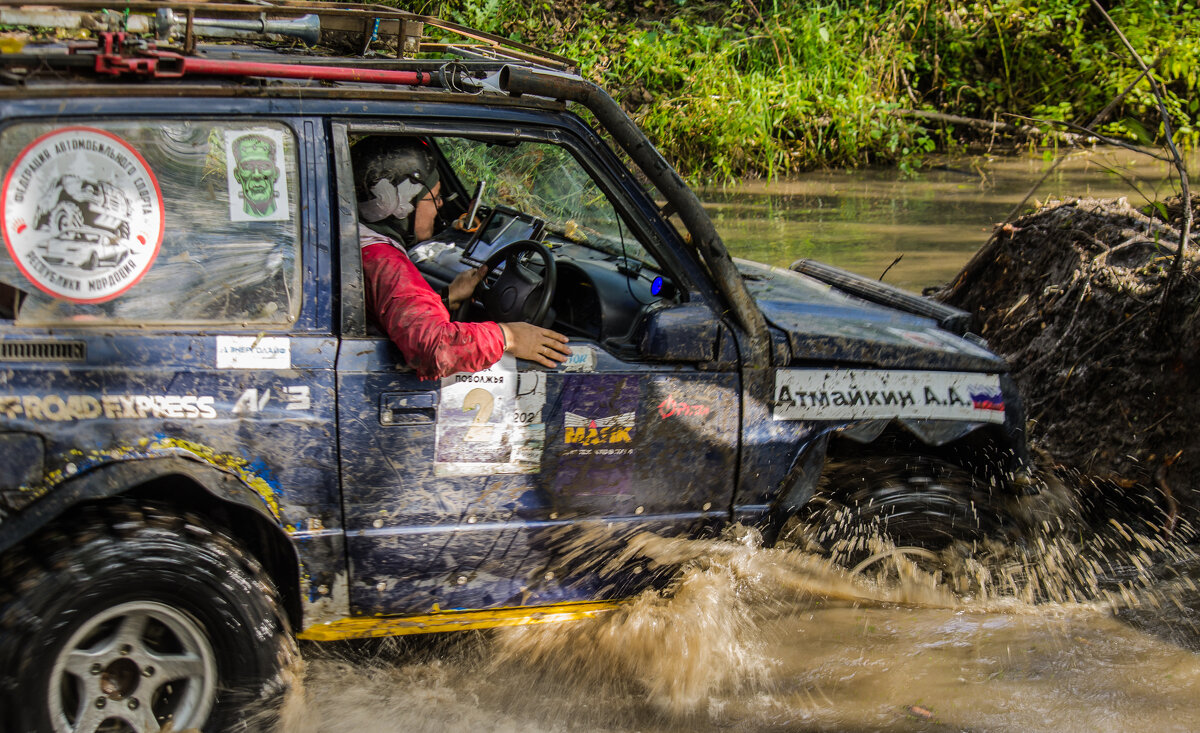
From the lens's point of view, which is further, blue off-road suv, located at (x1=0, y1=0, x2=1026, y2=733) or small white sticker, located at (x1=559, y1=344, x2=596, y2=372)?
small white sticker, located at (x1=559, y1=344, x2=596, y2=372)

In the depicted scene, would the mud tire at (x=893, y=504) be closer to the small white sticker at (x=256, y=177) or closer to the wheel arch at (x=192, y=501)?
the wheel arch at (x=192, y=501)

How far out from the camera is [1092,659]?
3.26 m

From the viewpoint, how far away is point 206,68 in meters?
2.45

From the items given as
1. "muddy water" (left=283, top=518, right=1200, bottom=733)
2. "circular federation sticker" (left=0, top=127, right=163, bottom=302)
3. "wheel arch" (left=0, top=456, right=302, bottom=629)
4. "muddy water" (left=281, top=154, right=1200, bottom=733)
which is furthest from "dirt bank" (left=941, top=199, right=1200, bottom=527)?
"circular federation sticker" (left=0, top=127, right=163, bottom=302)

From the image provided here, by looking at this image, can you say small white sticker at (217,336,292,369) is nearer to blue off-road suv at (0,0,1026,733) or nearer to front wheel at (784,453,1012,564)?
blue off-road suv at (0,0,1026,733)

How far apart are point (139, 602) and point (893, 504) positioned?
7.51 feet

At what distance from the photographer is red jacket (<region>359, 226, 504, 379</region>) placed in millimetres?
2559

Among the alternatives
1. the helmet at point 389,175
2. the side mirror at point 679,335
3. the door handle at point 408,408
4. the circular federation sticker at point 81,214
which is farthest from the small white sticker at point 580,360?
the circular federation sticker at point 81,214

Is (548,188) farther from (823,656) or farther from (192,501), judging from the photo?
(823,656)

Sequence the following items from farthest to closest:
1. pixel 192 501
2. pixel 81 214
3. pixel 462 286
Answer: pixel 462 286 → pixel 192 501 → pixel 81 214

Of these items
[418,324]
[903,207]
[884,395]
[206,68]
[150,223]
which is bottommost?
[884,395]

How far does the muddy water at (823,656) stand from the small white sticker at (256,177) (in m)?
1.36

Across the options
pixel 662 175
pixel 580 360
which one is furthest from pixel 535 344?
pixel 662 175

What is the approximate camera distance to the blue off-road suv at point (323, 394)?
7.75 ft
